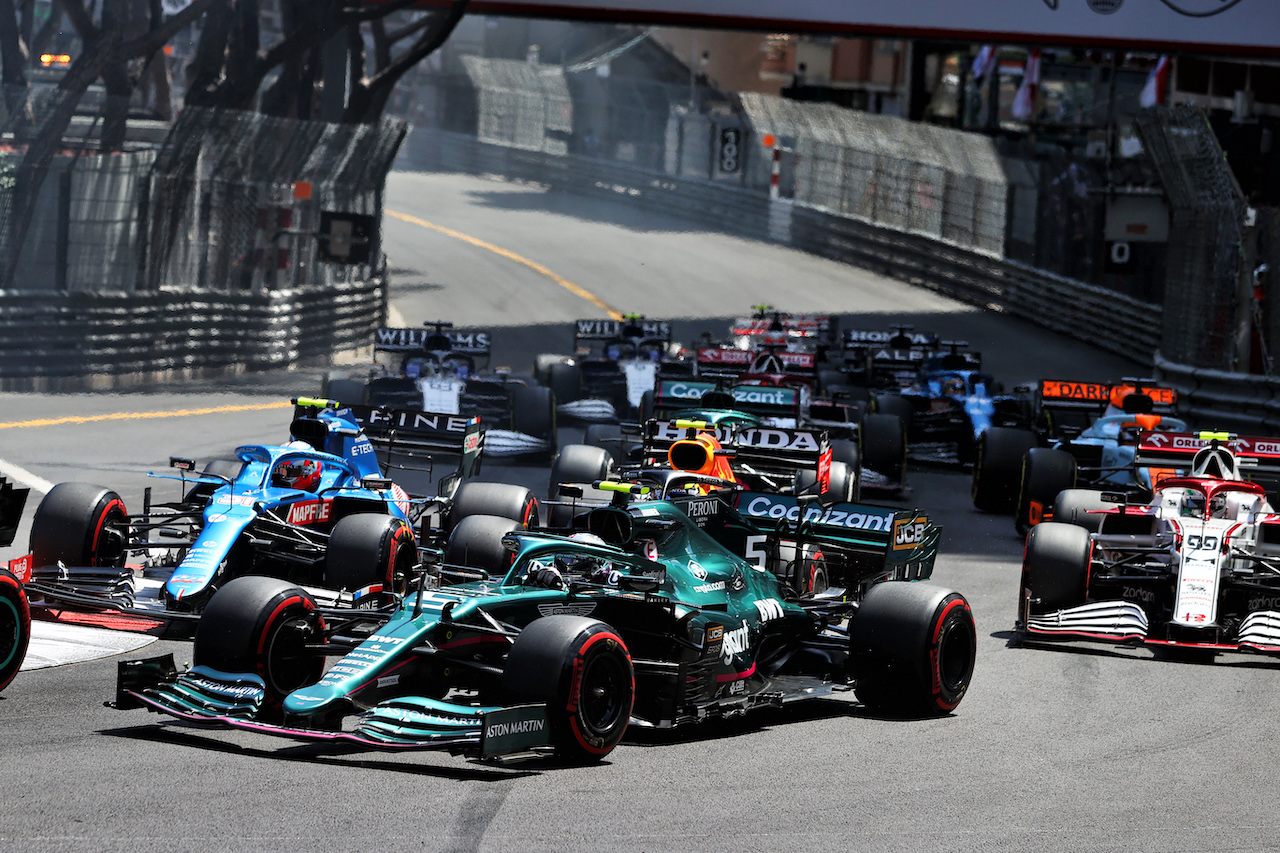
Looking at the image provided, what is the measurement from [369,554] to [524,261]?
33706 mm

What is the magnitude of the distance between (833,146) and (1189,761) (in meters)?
39.1

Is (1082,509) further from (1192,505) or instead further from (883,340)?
(883,340)

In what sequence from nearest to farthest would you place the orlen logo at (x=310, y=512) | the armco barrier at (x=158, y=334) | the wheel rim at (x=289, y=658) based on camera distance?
the wheel rim at (x=289, y=658) < the orlen logo at (x=310, y=512) < the armco barrier at (x=158, y=334)

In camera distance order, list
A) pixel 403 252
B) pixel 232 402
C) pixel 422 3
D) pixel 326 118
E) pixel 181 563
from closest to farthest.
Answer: pixel 181 563 → pixel 232 402 → pixel 422 3 → pixel 326 118 → pixel 403 252

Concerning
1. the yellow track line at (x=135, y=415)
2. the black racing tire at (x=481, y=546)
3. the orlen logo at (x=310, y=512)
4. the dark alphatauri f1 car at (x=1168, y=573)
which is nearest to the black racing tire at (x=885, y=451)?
the dark alphatauri f1 car at (x=1168, y=573)

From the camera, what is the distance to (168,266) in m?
27.7

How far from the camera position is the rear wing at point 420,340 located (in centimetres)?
2341

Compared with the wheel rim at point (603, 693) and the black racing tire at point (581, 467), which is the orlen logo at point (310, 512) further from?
the wheel rim at point (603, 693)

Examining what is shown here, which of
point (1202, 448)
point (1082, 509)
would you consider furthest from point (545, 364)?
point (1082, 509)

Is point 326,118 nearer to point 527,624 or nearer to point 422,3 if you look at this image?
point 422,3

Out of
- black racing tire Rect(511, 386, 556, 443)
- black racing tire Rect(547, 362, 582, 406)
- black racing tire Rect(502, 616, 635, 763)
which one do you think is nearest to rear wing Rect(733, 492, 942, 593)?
black racing tire Rect(502, 616, 635, 763)

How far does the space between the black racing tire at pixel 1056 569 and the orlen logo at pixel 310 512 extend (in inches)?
213

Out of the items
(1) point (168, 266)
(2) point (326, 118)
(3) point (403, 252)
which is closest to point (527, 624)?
(1) point (168, 266)

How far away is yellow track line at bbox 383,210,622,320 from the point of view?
41044 millimetres
